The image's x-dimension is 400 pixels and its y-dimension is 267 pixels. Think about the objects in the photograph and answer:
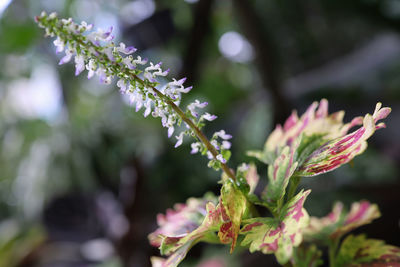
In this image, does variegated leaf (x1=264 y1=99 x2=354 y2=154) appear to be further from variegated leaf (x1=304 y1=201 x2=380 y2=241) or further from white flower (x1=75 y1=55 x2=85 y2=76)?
white flower (x1=75 y1=55 x2=85 y2=76)

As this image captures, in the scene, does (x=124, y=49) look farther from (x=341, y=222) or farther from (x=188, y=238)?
(x=341, y=222)

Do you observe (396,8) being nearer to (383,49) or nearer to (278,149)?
(383,49)

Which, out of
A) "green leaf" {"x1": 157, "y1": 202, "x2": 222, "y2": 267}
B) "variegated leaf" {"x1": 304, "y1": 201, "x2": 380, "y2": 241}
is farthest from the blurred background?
"green leaf" {"x1": 157, "y1": 202, "x2": 222, "y2": 267}

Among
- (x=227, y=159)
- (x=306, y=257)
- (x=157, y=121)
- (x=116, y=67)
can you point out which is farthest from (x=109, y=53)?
(x=157, y=121)

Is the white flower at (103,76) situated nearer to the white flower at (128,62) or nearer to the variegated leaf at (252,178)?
the white flower at (128,62)

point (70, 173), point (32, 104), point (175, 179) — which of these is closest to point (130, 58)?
point (175, 179)
